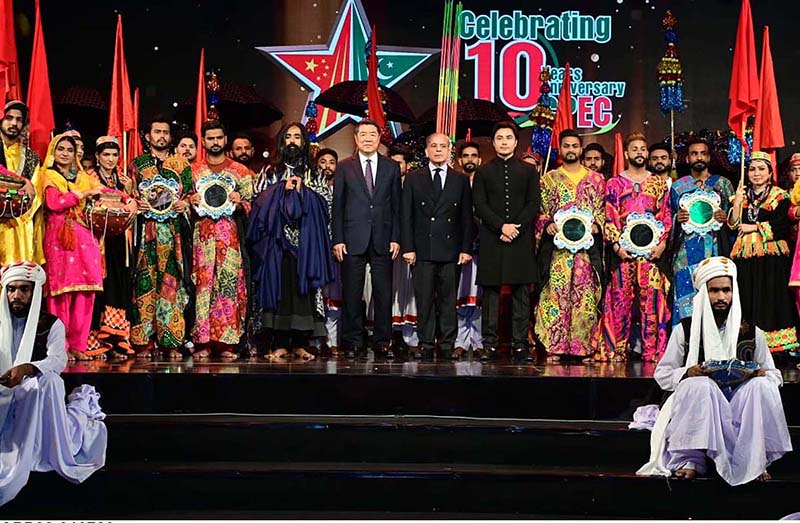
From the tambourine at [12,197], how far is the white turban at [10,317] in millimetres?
1194

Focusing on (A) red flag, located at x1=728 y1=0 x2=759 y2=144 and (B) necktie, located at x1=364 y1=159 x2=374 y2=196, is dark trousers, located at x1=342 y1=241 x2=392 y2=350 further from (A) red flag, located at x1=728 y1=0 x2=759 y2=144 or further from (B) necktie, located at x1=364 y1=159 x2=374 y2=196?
(A) red flag, located at x1=728 y1=0 x2=759 y2=144

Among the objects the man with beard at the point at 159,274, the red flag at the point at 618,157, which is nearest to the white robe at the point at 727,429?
the man with beard at the point at 159,274

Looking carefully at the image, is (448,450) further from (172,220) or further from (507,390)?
(172,220)

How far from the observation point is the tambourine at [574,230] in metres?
7.41

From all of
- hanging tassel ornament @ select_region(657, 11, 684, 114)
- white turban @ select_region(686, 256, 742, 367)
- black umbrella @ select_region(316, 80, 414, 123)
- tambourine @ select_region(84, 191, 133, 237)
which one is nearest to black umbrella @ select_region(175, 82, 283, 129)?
black umbrella @ select_region(316, 80, 414, 123)

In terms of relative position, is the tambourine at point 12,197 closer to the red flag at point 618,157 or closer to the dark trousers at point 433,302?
the dark trousers at point 433,302

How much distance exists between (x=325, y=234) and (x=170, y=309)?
1107 mm

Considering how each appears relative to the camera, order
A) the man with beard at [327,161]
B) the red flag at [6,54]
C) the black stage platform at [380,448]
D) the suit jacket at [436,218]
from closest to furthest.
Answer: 1. the black stage platform at [380,448]
2. the suit jacket at [436,218]
3. the red flag at [6,54]
4. the man with beard at [327,161]

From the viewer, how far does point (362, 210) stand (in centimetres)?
743

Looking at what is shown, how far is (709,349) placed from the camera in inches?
213

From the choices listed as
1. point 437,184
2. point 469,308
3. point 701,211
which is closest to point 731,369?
point 701,211

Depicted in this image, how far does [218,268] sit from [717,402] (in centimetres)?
345

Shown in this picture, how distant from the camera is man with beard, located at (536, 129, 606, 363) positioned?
24.3 ft

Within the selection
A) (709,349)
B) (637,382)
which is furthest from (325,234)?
(709,349)
